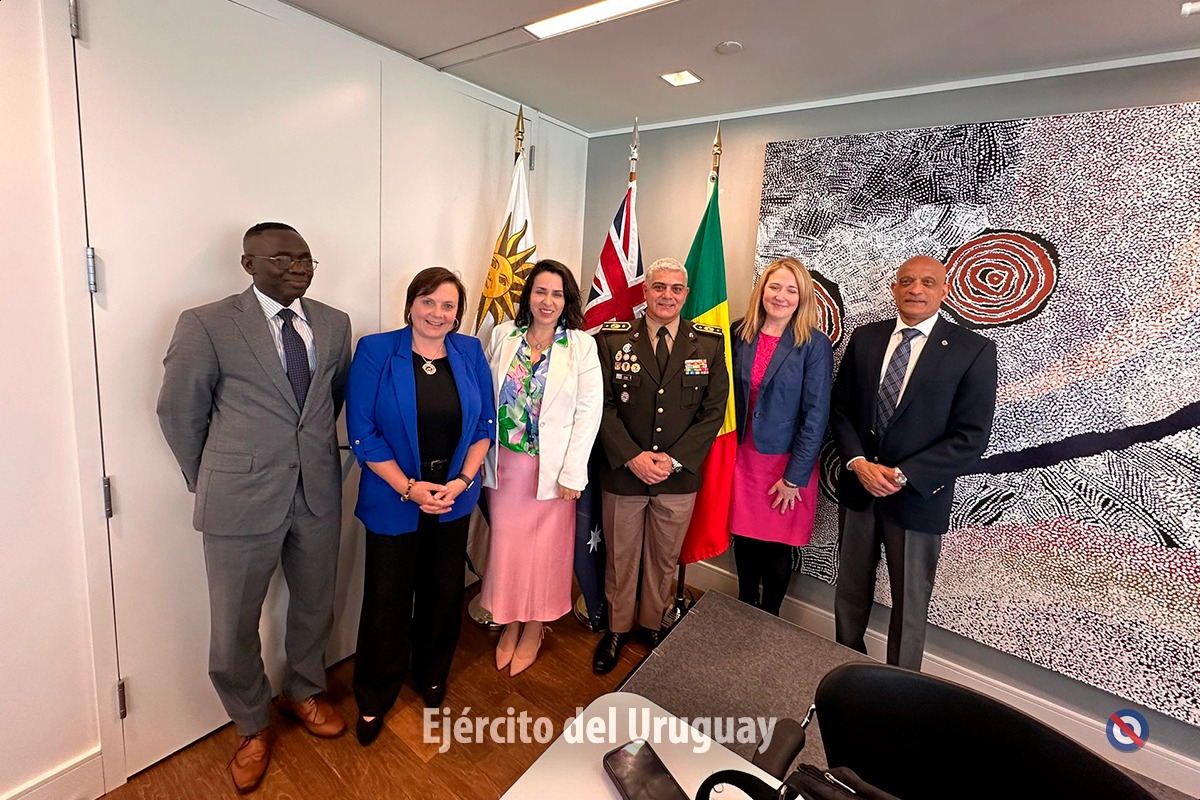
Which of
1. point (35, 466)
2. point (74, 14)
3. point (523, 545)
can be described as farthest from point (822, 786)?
point (74, 14)

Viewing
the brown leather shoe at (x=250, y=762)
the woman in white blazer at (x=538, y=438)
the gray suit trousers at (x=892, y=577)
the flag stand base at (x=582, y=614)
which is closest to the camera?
the brown leather shoe at (x=250, y=762)

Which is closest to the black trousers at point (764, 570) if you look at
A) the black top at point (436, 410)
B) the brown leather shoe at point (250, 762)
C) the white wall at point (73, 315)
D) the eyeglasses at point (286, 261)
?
the black top at point (436, 410)

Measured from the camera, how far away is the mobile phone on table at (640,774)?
96 centimetres

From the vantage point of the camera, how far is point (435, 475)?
6.57ft

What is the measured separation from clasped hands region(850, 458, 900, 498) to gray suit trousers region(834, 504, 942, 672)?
0.15m

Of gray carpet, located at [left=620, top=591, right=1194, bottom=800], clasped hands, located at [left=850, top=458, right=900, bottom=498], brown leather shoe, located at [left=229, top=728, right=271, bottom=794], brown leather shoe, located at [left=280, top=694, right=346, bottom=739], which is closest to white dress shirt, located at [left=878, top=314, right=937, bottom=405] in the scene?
clasped hands, located at [left=850, top=458, right=900, bottom=498]

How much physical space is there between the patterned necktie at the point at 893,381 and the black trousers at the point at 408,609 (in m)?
1.68

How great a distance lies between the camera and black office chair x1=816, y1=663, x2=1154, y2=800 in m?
0.93

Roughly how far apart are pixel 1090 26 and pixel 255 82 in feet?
8.81

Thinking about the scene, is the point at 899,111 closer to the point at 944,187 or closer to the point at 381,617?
the point at 944,187

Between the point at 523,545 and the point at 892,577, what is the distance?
151 cm

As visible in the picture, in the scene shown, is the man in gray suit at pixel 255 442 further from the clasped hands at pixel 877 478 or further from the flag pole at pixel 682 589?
the clasped hands at pixel 877 478

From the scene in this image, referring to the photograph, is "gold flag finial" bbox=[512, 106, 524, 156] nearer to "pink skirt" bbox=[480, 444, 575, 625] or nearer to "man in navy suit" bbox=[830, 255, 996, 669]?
"pink skirt" bbox=[480, 444, 575, 625]

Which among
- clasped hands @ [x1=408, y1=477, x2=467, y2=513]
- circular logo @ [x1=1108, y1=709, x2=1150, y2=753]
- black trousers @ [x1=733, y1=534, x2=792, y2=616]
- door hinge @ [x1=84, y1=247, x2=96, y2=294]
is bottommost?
circular logo @ [x1=1108, y1=709, x2=1150, y2=753]
